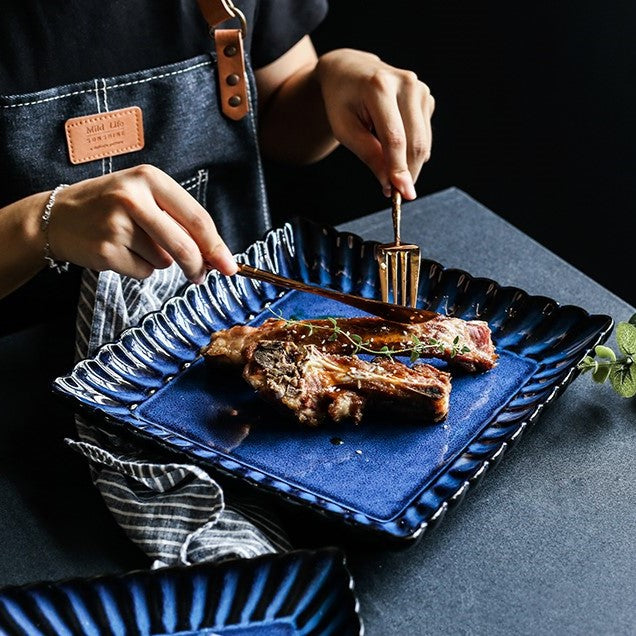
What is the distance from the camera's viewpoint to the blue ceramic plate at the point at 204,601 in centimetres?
104

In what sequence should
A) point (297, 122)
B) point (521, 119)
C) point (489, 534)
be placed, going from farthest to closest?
point (521, 119) → point (297, 122) → point (489, 534)

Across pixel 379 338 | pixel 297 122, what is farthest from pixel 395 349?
pixel 297 122

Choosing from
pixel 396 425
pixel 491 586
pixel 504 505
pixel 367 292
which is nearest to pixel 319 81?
pixel 367 292

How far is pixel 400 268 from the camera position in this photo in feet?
5.11

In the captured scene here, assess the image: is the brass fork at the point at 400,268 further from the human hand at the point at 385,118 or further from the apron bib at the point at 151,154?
the apron bib at the point at 151,154

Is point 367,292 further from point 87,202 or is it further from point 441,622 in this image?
point 441,622

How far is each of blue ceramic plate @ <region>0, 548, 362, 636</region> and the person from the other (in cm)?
15

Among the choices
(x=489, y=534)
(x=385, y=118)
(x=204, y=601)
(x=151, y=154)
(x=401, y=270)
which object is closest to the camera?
(x=204, y=601)

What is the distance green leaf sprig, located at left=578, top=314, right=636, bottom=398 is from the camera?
1432 millimetres

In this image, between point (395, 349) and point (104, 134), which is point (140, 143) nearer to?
point (104, 134)

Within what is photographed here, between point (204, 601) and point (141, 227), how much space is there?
1.89 feet

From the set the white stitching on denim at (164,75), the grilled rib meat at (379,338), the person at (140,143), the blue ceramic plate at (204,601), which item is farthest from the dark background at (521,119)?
the blue ceramic plate at (204,601)

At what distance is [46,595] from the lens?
3.50 feet

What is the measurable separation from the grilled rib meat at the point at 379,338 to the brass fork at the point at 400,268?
8cm
